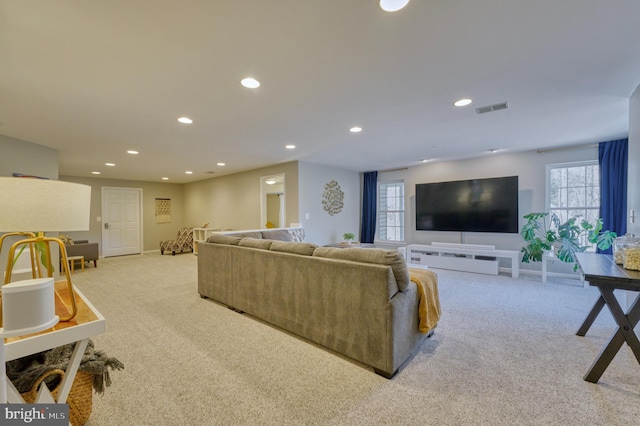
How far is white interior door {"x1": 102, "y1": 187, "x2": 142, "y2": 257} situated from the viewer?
7773 millimetres

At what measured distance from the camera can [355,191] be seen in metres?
7.41

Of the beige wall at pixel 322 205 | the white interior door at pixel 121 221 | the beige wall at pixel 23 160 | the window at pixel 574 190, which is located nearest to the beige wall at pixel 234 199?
the beige wall at pixel 322 205

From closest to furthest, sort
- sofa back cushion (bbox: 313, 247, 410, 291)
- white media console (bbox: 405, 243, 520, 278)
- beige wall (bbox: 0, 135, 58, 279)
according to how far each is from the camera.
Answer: sofa back cushion (bbox: 313, 247, 410, 291)
beige wall (bbox: 0, 135, 58, 279)
white media console (bbox: 405, 243, 520, 278)

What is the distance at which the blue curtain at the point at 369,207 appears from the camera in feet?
23.8

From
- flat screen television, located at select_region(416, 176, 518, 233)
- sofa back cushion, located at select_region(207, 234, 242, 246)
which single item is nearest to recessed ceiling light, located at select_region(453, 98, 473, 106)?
sofa back cushion, located at select_region(207, 234, 242, 246)

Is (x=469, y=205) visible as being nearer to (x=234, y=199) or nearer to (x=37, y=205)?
(x=234, y=199)

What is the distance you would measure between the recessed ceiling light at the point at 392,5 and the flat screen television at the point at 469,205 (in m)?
4.78

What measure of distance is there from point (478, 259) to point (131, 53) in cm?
583

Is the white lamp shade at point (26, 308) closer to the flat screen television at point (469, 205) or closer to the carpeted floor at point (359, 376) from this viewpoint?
the carpeted floor at point (359, 376)

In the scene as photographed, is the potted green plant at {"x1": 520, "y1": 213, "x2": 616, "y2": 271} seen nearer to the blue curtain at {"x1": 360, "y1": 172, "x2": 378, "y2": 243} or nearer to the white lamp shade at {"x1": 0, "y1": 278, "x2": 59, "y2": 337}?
the blue curtain at {"x1": 360, "y1": 172, "x2": 378, "y2": 243}

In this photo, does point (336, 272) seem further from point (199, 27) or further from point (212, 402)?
point (199, 27)

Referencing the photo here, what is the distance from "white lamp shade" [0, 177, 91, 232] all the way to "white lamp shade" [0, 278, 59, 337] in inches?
8.7

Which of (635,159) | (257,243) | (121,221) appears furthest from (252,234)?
(121,221)

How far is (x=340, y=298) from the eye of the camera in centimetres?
218
